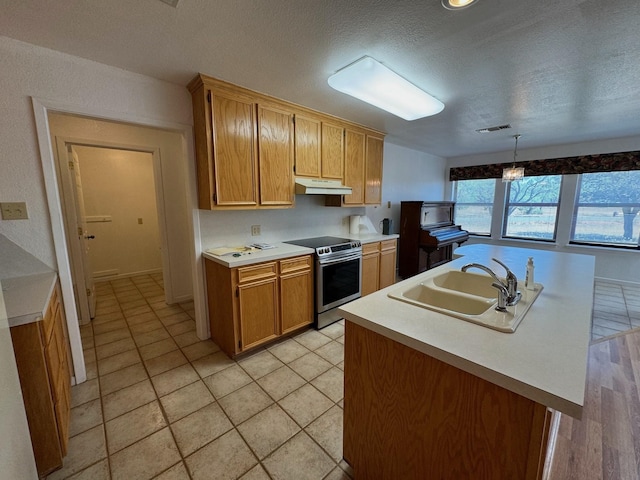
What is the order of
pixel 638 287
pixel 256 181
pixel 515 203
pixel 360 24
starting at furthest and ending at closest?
1. pixel 515 203
2. pixel 638 287
3. pixel 256 181
4. pixel 360 24

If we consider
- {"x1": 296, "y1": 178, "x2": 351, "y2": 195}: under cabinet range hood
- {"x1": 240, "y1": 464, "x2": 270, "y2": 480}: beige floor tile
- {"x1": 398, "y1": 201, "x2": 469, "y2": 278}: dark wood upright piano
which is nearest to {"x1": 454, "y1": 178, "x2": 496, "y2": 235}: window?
{"x1": 398, "y1": 201, "x2": 469, "y2": 278}: dark wood upright piano

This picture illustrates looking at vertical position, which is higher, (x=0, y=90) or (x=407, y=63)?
(x=407, y=63)

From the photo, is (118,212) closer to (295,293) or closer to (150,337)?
(150,337)

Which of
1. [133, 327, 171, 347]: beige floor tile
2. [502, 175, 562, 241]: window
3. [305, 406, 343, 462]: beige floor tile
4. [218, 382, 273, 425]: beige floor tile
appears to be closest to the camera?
[305, 406, 343, 462]: beige floor tile

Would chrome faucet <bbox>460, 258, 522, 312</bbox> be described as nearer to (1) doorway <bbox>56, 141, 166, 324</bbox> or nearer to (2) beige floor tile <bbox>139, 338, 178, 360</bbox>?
(2) beige floor tile <bbox>139, 338, 178, 360</bbox>

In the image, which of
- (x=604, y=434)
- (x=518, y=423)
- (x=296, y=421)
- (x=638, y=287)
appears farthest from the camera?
(x=638, y=287)

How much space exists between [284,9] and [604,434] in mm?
2954

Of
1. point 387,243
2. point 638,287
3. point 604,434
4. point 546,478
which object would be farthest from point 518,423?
point 638,287

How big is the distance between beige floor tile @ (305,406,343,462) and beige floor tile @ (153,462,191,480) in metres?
0.67

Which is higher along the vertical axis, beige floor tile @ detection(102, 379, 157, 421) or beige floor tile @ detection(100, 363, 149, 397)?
beige floor tile @ detection(100, 363, 149, 397)

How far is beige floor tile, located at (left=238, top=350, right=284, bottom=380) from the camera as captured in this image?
2148 mm

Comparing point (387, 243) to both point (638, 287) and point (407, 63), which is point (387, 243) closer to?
point (407, 63)

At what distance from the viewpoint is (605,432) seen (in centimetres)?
155

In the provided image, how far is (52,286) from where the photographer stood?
1.63m
